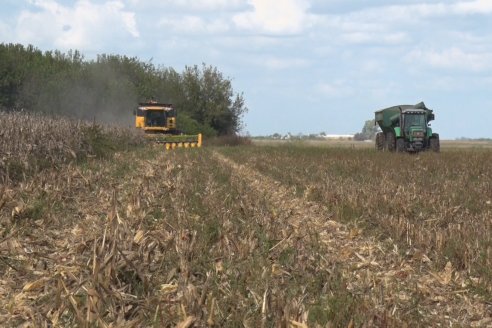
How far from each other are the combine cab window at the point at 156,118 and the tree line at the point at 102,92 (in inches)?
634

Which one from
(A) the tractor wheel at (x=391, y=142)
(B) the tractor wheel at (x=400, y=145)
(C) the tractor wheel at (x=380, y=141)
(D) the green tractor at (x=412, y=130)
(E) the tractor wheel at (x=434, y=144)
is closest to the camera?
(D) the green tractor at (x=412, y=130)

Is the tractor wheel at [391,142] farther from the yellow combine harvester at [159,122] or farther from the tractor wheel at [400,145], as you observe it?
the yellow combine harvester at [159,122]

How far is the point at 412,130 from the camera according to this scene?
85.4 ft

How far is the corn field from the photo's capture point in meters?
3.57

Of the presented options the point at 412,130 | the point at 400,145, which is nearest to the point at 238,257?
the point at 412,130

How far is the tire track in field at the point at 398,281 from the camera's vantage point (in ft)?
13.2

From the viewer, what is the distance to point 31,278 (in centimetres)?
446

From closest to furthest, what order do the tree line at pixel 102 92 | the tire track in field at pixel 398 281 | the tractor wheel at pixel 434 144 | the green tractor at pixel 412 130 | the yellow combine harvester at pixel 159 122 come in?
1. the tire track in field at pixel 398 281
2. the green tractor at pixel 412 130
3. the tractor wheel at pixel 434 144
4. the yellow combine harvester at pixel 159 122
5. the tree line at pixel 102 92

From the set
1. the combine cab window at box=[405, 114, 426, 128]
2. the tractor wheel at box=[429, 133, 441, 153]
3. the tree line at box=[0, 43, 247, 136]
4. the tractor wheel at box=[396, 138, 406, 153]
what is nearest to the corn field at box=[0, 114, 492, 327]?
the tractor wheel at box=[396, 138, 406, 153]

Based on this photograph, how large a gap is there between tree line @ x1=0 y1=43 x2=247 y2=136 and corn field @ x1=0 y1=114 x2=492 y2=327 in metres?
42.1

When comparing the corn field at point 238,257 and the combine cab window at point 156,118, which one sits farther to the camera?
the combine cab window at point 156,118

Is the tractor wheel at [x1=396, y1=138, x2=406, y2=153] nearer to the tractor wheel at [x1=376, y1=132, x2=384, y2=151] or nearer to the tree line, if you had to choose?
the tractor wheel at [x1=376, y1=132, x2=384, y2=151]

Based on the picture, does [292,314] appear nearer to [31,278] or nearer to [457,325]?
[457,325]

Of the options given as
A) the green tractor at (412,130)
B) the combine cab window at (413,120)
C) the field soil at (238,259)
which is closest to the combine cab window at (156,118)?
the green tractor at (412,130)
